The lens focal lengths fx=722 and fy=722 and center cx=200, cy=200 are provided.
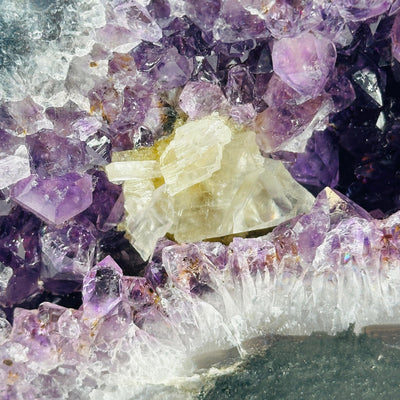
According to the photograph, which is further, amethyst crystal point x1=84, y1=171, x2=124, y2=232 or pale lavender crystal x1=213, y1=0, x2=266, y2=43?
amethyst crystal point x1=84, y1=171, x2=124, y2=232

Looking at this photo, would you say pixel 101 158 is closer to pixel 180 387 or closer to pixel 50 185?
pixel 50 185

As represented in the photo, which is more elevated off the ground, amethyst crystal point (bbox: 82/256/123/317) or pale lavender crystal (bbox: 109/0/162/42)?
pale lavender crystal (bbox: 109/0/162/42)

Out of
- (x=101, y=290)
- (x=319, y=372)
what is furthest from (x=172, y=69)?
(x=319, y=372)

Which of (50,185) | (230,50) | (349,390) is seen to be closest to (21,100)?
(50,185)

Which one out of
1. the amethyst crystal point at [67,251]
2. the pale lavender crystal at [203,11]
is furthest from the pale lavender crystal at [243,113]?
the amethyst crystal point at [67,251]

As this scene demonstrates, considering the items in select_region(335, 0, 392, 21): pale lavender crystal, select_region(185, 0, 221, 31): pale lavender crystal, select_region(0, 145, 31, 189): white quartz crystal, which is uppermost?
select_region(185, 0, 221, 31): pale lavender crystal

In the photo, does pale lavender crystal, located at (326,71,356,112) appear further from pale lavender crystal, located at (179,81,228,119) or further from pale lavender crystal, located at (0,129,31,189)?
pale lavender crystal, located at (0,129,31,189)

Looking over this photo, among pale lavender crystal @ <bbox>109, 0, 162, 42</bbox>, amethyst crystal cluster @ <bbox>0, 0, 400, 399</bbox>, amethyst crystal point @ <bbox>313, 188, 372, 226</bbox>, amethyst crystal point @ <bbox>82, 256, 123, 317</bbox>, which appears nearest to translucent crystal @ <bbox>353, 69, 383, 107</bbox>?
amethyst crystal cluster @ <bbox>0, 0, 400, 399</bbox>

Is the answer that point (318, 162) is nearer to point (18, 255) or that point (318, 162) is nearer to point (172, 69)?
point (172, 69)
